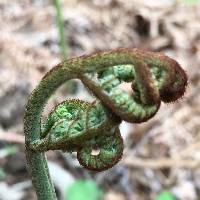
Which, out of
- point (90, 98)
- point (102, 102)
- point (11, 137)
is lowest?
point (90, 98)

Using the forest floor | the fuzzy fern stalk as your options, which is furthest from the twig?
the fuzzy fern stalk

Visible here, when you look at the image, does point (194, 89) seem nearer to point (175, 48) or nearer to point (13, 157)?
point (175, 48)

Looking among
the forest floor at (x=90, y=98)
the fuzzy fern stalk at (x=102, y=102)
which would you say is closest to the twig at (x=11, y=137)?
the forest floor at (x=90, y=98)

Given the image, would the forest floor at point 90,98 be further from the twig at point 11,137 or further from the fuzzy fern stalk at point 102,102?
the fuzzy fern stalk at point 102,102

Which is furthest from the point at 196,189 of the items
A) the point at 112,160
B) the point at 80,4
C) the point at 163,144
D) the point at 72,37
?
the point at 112,160

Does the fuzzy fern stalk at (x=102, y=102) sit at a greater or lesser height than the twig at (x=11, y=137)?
greater

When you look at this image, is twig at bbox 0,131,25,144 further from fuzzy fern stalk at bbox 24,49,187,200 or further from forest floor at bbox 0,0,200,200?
fuzzy fern stalk at bbox 24,49,187,200

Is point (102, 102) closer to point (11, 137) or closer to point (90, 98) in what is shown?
point (11, 137)

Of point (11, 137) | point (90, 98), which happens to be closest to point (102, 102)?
point (11, 137)
